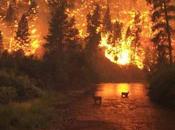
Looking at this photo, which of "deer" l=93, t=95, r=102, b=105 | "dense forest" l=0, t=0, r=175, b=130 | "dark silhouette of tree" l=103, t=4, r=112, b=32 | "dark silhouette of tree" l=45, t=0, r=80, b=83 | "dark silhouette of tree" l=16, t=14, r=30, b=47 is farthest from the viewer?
"dark silhouette of tree" l=103, t=4, r=112, b=32

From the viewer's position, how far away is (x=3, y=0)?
160375mm

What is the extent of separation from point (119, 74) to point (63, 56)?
295 ft

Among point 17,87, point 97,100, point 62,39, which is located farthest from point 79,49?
point 17,87

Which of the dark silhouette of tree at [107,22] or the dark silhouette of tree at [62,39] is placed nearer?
the dark silhouette of tree at [62,39]

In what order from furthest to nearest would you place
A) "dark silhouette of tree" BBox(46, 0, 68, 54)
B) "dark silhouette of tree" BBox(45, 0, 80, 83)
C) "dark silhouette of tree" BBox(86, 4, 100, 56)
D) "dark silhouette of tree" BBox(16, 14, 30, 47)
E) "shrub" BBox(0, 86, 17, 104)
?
"dark silhouette of tree" BBox(86, 4, 100, 56), "dark silhouette of tree" BBox(16, 14, 30, 47), "dark silhouette of tree" BBox(46, 0, 68, 54), "dark silhouette of tree" BBox(45, 0, 80, 83), "shrub" BBox(0, 86, 17, 104)

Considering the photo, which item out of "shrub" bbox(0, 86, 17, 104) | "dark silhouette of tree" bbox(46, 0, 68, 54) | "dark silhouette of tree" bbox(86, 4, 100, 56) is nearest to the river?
"shrub" bbox(0, 86, 17, 104)

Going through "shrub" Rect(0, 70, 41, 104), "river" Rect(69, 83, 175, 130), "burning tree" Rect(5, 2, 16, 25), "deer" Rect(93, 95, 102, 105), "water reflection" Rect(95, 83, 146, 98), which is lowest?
"river" Rect(69, 83, 175, 130)

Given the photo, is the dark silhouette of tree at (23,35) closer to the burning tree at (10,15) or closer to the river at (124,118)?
the burning tree at (10,15)

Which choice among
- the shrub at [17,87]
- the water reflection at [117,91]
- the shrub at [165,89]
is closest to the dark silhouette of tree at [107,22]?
the water reflection at [117,91]

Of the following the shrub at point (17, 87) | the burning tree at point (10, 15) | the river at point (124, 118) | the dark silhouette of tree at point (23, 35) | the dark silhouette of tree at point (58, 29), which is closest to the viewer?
the river at point (124, 118)

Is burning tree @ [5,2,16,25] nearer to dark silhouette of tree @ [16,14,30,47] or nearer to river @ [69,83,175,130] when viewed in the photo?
dark silhouette of tree @ [16,14,30,47]

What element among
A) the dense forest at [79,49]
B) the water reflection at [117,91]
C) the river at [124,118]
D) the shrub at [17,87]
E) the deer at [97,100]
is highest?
the dense forest at [79,49]

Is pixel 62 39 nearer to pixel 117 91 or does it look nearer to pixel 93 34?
pixel 117 91

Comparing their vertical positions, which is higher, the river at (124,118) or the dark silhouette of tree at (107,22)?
the dark silhouette of tree at (107,22)
